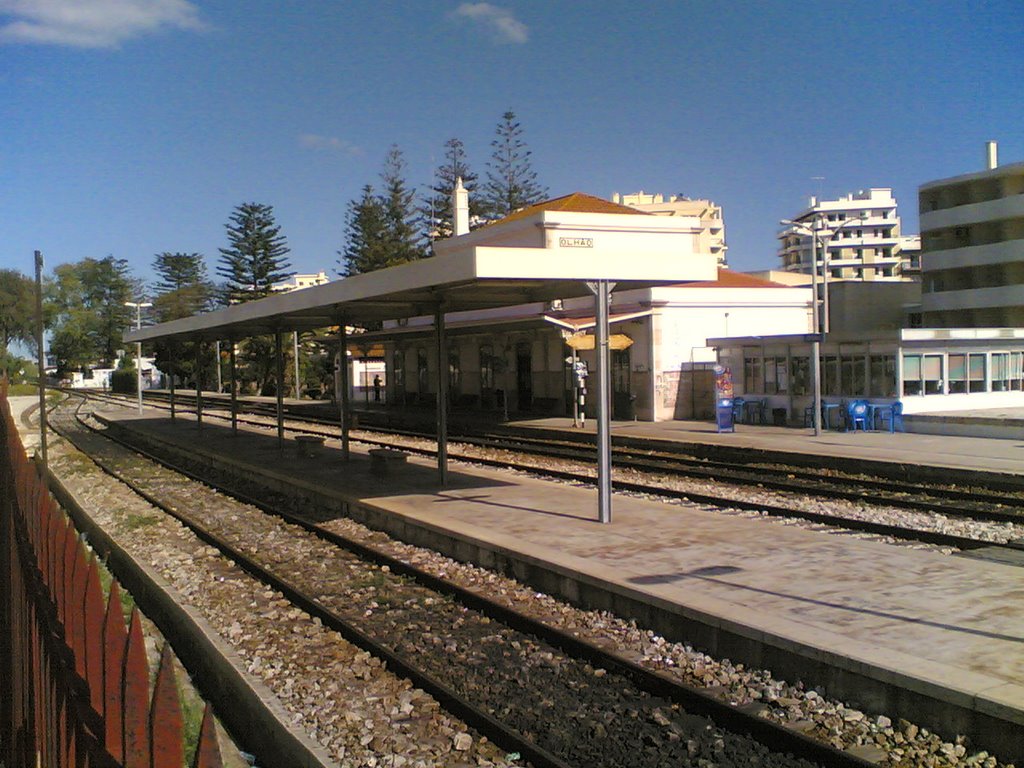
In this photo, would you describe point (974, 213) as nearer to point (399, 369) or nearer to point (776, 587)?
point (399, 369)

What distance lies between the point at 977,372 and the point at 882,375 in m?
3.86

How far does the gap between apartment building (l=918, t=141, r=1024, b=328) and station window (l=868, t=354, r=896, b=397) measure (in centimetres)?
3025

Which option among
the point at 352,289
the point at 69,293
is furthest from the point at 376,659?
the point at 69,293

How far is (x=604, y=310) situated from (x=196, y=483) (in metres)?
11.6

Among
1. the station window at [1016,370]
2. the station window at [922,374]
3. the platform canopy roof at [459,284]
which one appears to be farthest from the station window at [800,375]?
the platform canopy roof at [459,284]

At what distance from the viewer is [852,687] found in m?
5.73

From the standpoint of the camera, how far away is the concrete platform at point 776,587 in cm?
545

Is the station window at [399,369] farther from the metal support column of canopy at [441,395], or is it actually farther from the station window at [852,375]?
the metal support column of canopy at [441,395]

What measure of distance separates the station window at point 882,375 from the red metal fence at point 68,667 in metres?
23.1

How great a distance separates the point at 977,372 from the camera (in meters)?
25.5

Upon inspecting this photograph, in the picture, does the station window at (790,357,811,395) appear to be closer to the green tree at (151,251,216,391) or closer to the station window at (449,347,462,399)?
the station window at (449,347,462,399)

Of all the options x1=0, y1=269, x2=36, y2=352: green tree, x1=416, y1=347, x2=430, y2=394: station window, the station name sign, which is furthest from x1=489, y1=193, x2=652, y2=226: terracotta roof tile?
x1=0, y1=269, x2=36, y2=352: green tree

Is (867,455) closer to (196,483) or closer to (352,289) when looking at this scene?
(352,289)

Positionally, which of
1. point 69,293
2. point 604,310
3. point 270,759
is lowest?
point 270,759
